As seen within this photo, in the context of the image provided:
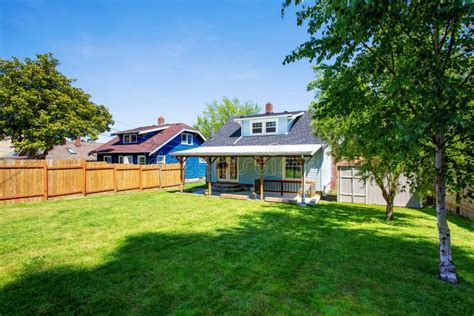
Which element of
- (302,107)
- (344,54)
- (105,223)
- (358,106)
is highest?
(302,107)

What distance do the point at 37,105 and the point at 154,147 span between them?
38.3ft

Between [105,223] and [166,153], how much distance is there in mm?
17227

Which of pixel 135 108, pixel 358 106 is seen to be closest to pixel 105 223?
pixel 358 106

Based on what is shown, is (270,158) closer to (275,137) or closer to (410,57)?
(275,137)

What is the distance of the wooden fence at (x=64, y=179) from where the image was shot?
33.0ft

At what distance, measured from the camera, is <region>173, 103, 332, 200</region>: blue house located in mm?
14195

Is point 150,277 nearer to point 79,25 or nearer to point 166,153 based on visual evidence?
point 79,25

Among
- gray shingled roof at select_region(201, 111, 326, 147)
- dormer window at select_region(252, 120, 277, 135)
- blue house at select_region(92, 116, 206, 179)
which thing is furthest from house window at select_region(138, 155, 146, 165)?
dormer window at select_region(252, 120, 277, 135)

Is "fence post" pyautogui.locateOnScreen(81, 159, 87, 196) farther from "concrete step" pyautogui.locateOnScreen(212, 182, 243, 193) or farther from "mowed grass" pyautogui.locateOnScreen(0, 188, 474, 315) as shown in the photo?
"concrete step" pyautogui.locateOnScreen(212, 182, 243, 193)

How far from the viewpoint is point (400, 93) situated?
356 centimetres

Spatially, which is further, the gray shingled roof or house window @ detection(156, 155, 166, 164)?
house window @ detection(156, 155, 166, 164)

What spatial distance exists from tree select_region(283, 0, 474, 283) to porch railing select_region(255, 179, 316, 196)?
972cm

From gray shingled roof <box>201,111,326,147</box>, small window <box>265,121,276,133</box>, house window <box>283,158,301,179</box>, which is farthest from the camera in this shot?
small window <box>265,121,276,133</box>

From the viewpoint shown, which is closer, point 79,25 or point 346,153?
point 346,153
